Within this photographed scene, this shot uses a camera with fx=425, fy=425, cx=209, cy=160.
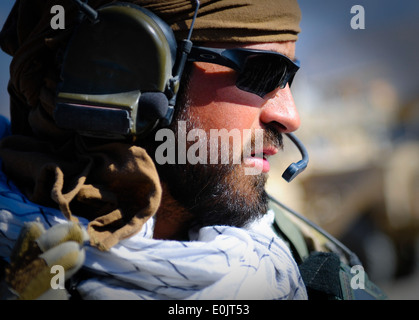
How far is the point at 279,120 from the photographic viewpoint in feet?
4.23

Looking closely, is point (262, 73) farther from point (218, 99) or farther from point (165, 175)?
point (165, 175)

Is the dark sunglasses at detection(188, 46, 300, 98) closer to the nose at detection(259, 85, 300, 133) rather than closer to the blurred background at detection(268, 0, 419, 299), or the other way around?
the nose at detection(259, 85, 300, 133)

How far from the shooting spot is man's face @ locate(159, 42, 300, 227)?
4.03 feet

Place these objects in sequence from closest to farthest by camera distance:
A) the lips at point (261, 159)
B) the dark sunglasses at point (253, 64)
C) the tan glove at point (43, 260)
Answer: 1. the tan glove at point (43, 260)
2. the dark sunglasses at point (253, 64)
3. the lips at point (261, 159)

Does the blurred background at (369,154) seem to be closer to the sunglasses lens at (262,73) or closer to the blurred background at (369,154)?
the blurred background at (369,154)

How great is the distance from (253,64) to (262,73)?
0.04m

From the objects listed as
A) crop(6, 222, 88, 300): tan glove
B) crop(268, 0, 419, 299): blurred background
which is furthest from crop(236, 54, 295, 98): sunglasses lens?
crop(268, 0, 419, 299): blurred background

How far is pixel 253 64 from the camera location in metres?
1.20

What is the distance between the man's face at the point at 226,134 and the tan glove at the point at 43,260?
1.29 ft

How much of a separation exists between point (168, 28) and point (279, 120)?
0.43 meters

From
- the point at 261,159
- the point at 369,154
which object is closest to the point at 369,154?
the point at 369,154

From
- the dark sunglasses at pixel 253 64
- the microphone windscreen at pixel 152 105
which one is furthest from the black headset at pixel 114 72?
the dark sunglasses at pixel 253 64

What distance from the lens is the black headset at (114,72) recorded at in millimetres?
1051

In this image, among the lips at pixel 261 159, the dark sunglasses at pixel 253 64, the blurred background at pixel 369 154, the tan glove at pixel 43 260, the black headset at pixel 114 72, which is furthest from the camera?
the blurred background at pixel 369 154
